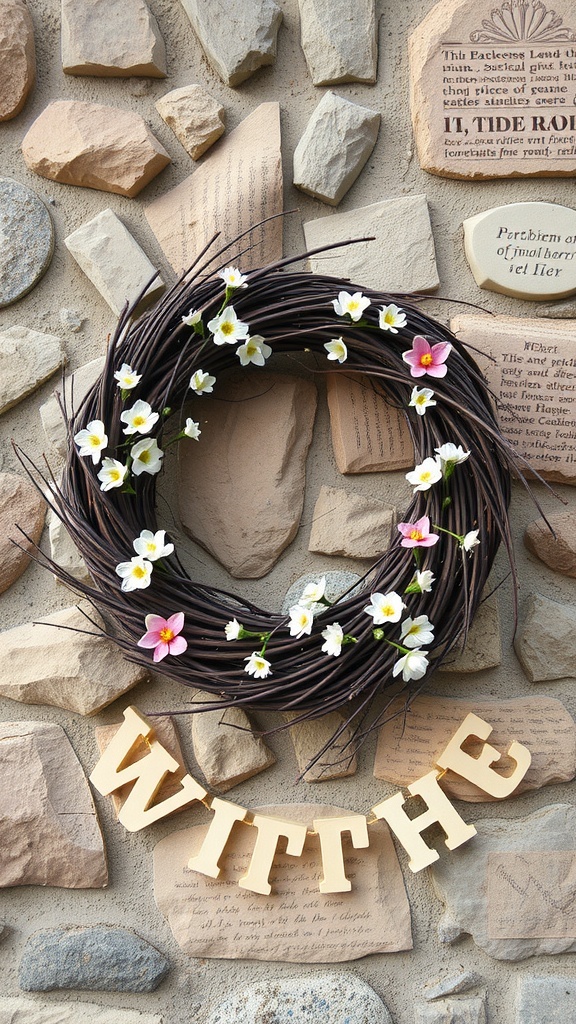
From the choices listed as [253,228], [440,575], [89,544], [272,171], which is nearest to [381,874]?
[440,575]

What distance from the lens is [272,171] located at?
56.2 inches

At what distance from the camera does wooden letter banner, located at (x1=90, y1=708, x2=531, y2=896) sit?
129 centimetres

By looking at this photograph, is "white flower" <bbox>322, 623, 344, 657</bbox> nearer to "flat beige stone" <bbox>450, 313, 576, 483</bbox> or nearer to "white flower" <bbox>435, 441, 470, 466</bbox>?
"white flower" <bbox>435, 441, 470, 466</bbox>

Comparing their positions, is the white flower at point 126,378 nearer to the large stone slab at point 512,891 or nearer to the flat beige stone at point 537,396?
the flat beige stone at point 537,396

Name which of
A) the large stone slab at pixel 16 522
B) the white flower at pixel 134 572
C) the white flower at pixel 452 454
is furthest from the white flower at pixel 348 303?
the large stone slab at pixel 16 522

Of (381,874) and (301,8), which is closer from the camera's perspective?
(381,874)

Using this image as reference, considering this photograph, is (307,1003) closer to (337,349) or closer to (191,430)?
(191,430)

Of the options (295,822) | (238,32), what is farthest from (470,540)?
(238,32)

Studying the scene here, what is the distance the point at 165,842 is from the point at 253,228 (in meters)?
0.92

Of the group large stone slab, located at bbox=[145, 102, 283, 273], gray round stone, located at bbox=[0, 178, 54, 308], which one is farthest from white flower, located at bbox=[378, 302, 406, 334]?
gray round stone, located at bbox=[0, 178, 54, 308]

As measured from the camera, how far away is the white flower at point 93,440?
1243mm

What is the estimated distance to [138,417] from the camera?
126 cm

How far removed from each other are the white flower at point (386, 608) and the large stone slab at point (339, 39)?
0.87m

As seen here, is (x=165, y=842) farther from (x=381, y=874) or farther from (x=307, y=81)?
(x=307, y=81)
